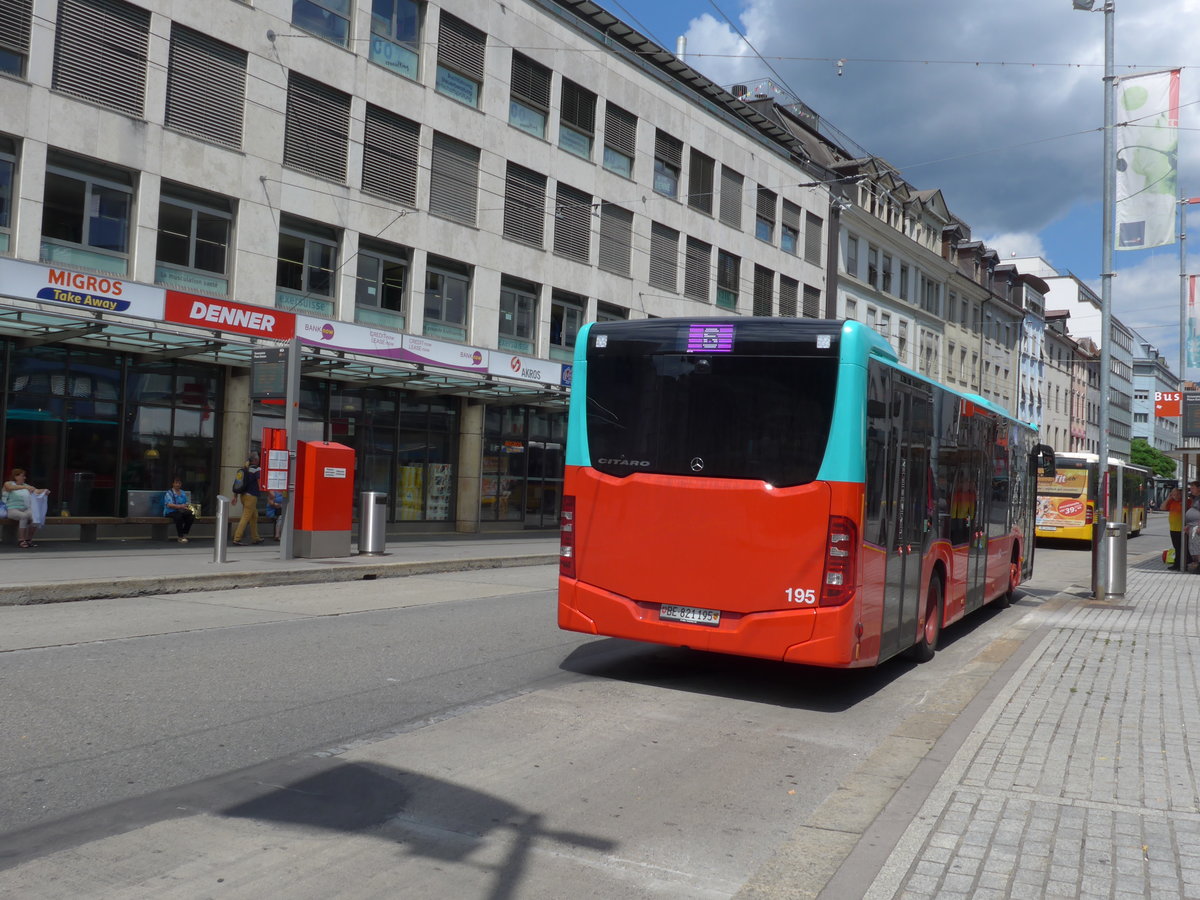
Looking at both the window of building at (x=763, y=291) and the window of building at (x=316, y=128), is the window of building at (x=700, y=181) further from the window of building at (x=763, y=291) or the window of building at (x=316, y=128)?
the window of building at (x=316, y=128)

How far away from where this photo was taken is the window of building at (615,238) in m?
31.6

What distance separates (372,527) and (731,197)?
74.3 feet

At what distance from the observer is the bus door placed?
27.6ft

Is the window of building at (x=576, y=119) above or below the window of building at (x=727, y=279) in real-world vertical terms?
above

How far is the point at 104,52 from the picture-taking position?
62.5 ft

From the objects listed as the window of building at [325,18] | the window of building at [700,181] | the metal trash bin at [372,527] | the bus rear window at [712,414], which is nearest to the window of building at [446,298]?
the window of building at [325,18]

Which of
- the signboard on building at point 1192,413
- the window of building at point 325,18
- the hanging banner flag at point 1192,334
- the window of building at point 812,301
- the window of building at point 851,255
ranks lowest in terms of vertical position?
the signboard on building at point 1192,413

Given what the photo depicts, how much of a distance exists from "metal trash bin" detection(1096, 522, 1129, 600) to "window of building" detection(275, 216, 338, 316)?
616 inches

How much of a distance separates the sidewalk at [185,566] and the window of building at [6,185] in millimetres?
5032

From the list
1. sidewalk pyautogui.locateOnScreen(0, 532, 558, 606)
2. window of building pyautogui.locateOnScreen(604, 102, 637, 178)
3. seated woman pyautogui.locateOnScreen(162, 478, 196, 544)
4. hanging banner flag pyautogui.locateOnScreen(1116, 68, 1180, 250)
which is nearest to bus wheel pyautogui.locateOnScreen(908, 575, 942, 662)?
hanging banner flag pyautogui.locateOnScreen(1116, 68, 1180, 250)

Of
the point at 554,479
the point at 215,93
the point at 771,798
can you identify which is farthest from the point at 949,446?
the point at 554,479

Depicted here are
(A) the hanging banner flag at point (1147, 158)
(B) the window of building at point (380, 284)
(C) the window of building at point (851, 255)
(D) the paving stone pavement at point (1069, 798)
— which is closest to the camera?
(D) the paving stone pavement at point (1069, 798)

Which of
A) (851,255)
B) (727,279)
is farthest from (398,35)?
(851,255)

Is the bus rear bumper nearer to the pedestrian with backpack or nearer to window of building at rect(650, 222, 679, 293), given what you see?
the pedestrian with backpack
